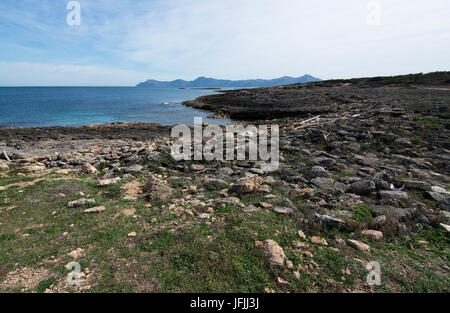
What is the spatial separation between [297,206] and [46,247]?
6579 millimetres

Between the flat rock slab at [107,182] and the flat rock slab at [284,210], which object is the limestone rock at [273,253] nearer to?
the flat rock slab at [284,210]

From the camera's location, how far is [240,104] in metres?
46.3

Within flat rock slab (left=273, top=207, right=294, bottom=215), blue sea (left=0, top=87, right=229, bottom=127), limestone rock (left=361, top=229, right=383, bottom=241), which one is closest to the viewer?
limestone rock (left=361, top=229, right=383, bottom=241)

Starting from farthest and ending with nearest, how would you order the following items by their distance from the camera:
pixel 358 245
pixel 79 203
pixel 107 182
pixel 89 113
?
pixel 89 113 < pixel 107 182 < pixel 79 203 < pixel 358 245

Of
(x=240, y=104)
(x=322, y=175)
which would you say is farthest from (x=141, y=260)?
(x=240, y=104)

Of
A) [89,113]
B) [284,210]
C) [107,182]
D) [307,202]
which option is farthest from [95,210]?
[89,113]

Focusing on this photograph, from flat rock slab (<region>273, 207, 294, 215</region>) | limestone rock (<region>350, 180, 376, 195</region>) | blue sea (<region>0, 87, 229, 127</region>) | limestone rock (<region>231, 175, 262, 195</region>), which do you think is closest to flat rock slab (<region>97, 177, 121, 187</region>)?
limestone rock (<region>231, 175, 262, 195</region>)

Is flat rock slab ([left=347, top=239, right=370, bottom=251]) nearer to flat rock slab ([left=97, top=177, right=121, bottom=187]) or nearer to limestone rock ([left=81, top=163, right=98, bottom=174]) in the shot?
flat rock slab ([left=97, top=177, right=121, bottom=187])

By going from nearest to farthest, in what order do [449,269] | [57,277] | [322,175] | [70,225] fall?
[57,277] < [449,269] < [70,225] < [322,175]

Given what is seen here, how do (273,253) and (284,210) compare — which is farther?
(284,210)

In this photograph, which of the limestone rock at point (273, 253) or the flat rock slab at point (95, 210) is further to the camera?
the flat rock slab at point (95, 210)

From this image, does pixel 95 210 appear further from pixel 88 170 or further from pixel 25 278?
pixel 88 170

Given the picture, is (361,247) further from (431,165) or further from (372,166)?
(431,165)

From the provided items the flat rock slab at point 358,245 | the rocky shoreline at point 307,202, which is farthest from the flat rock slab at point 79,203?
the flat rock slab at point 358,245
